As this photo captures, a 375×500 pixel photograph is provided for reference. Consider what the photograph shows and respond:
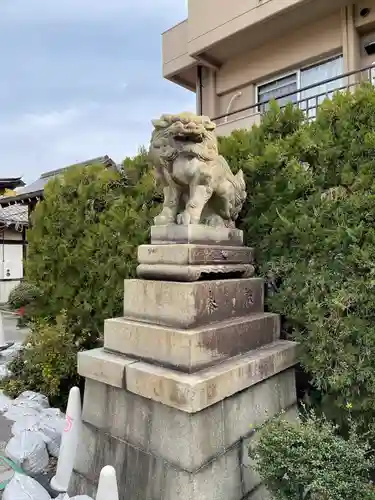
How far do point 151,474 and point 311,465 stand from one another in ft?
3.66

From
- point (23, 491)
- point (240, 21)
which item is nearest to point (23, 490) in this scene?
point (23, 491)

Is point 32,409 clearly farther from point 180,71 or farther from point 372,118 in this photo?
point 180,71

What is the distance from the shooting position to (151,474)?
104 inches

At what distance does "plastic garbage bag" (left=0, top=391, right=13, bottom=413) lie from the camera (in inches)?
199

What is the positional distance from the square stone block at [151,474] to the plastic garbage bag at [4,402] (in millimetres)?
2429

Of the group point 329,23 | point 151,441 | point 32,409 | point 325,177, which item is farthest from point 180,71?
A: point 151,441

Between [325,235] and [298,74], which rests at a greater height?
[298,74]

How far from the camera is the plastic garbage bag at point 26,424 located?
4.05 m

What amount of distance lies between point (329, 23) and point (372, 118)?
17.7 feet

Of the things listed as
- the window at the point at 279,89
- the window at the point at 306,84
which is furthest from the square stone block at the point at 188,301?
the window at the point at 279,89

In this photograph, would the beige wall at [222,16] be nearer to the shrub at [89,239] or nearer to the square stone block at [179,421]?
the shrub at [89,239]

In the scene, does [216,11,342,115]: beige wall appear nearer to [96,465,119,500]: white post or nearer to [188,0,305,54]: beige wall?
[188,0,305,54]: beige wall

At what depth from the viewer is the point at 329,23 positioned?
23.6 ft

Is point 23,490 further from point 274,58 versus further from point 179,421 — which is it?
point 274,58
